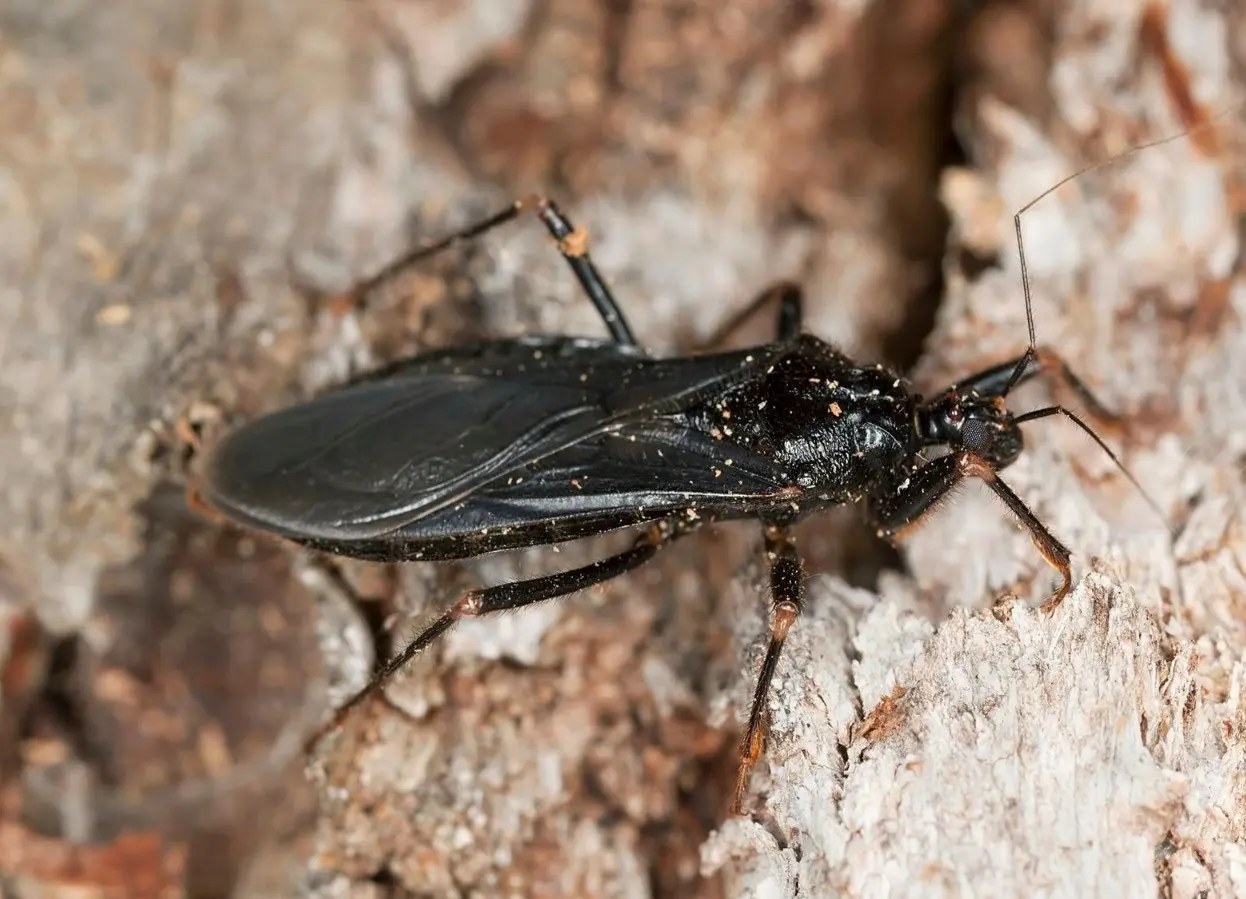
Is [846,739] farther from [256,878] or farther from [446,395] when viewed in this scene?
[256,878]

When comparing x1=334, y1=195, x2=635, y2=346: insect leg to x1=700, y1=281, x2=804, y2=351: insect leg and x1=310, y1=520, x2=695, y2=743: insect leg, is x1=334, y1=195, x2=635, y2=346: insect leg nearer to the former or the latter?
x1=700, y1=281, x2=804, y2=351: insect leg

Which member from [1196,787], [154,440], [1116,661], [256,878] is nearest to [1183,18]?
[1116,661]

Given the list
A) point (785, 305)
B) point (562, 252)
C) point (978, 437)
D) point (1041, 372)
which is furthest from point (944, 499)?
point (562, 252)

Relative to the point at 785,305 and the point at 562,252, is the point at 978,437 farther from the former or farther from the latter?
the point at 562,252

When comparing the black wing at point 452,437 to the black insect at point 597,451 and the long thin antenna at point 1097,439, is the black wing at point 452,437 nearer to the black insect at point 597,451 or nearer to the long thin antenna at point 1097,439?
the black insect at point 597,451

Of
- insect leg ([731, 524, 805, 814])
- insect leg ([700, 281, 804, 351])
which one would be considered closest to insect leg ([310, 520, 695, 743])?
insect leg ([731, 524, 805, 814])

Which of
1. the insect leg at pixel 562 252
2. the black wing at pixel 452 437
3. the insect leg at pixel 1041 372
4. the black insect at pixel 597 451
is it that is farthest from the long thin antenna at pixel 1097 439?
the insect leg at pixel 562 252

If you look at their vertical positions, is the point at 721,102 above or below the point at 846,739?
above
